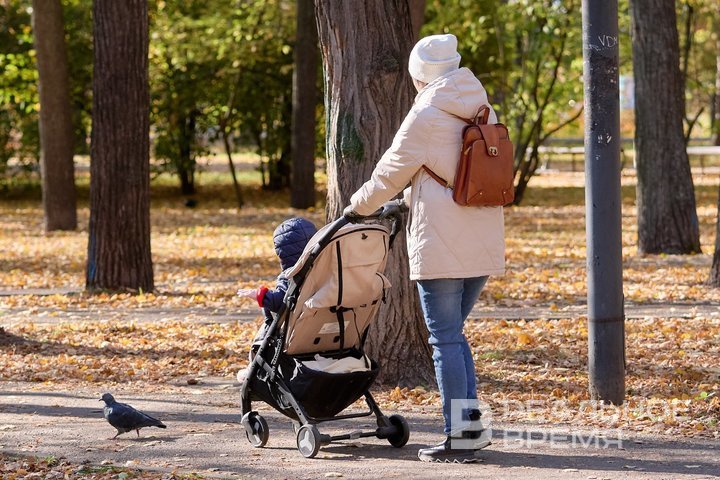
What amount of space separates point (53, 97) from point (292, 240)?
15501mm

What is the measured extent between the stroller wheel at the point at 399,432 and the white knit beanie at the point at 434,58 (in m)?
1.75

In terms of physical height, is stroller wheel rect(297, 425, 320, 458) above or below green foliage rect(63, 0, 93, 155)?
below

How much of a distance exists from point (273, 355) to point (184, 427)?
3.02ft

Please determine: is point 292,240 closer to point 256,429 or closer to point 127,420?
point 256,429

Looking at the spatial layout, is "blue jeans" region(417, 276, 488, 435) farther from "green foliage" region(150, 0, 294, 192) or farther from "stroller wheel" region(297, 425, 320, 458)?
"green foliage" region(150, 0, 294, 192)

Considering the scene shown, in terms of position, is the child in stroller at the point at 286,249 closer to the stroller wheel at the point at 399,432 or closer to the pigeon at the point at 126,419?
the pigeon at the point at 126,419

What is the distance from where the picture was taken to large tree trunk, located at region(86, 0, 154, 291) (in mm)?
12992

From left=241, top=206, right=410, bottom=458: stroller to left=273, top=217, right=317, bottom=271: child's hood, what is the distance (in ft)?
0.83

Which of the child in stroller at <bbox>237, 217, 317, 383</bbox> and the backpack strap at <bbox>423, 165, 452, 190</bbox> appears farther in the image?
the child in stroller at <bbox>237, 217, 317, 383</bbox>

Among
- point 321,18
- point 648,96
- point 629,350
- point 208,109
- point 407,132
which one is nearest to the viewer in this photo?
point 407,132

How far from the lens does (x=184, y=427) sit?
22.9 ft

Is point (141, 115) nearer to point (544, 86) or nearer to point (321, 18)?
point (321, 18)

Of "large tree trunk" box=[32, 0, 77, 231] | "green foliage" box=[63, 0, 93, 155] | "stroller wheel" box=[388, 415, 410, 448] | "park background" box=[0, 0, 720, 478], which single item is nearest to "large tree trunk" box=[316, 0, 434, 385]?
"park background" box=[0, 0, 720, 478]

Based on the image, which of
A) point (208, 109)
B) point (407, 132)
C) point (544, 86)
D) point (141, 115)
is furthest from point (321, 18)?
point (208, 109)
